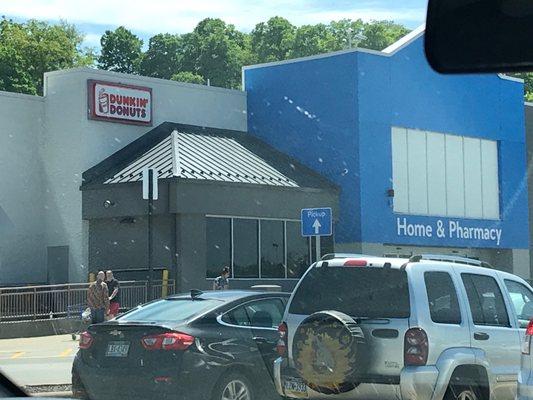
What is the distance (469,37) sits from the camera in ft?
6.96

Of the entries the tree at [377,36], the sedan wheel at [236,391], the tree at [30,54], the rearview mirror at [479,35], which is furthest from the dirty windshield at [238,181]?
the tree at [377,36]

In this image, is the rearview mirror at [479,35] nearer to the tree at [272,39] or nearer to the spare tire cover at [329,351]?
the spare tire cover at [329,351]

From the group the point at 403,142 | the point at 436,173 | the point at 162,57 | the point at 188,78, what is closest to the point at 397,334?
the point at 403,142

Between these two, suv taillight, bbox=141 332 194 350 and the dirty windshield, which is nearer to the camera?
suv taillight, bbox=141 332 194 350

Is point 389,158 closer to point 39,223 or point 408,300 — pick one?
point 39,223

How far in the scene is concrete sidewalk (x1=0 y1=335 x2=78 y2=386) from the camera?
47.8 feet

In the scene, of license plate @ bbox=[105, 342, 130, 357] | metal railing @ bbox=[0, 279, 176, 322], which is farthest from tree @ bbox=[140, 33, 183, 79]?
license plate @ bbox=[105, 342, 130, 357]

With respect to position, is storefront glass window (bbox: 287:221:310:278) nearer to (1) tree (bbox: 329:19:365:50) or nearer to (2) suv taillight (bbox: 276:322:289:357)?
(2) suv taillight (bbox: 276:322:289:357)

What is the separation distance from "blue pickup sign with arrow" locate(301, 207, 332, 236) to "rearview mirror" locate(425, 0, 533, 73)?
54.7 feet

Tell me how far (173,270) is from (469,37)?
88.6 feet

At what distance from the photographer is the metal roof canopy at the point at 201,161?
29.8 m

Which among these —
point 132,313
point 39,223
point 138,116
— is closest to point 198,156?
point 138,116

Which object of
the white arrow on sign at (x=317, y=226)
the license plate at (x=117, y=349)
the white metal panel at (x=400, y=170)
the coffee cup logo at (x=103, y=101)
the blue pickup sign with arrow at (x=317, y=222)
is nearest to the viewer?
the license plate at (x=117, y=349)

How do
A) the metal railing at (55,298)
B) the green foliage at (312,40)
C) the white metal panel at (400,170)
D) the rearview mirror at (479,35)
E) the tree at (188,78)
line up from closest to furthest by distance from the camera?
the rearview mirror at (479,35)
the metal railing at (55,298)
the white metal panel at (400,170)
the tree at (188,78)
the green foliage at (312,40)
